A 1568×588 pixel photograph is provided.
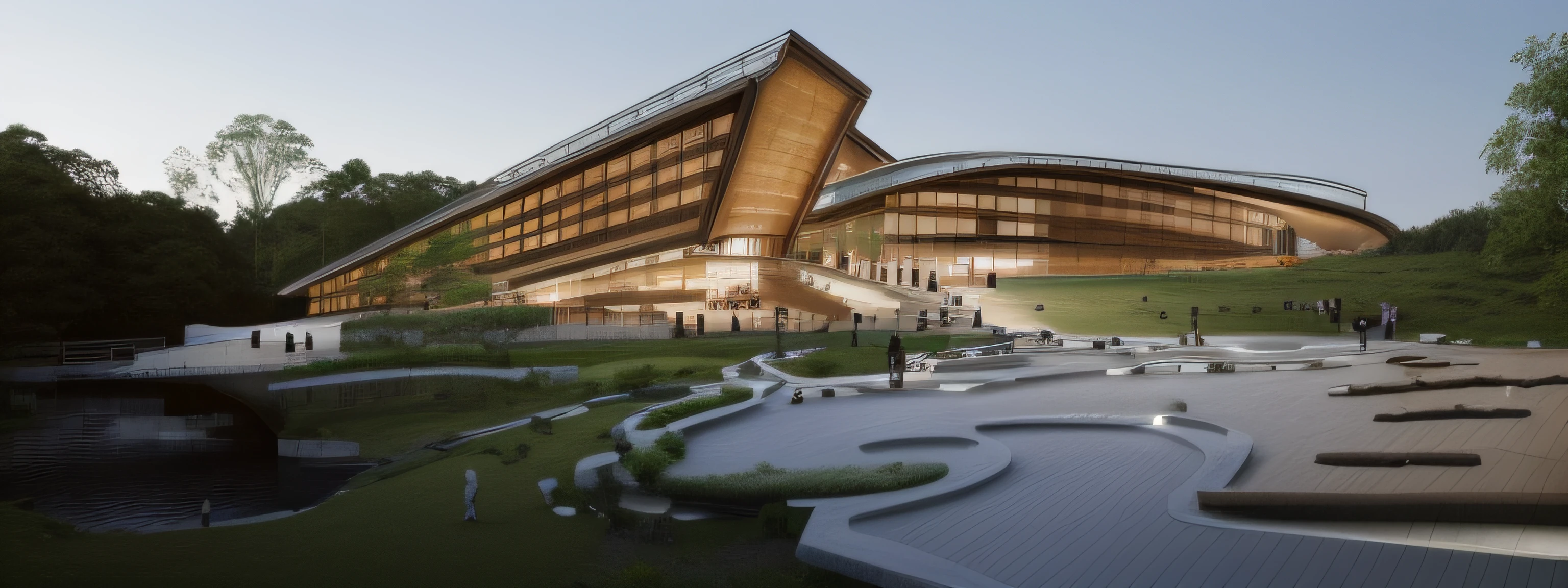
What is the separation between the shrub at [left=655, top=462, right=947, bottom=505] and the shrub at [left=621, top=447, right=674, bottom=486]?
6.0 inches

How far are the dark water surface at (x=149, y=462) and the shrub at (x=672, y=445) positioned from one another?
5.49m

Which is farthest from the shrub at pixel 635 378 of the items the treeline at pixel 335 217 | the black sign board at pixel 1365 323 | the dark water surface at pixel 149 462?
the treeline at pixel 335 217

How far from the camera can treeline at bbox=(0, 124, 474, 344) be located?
1308 cm

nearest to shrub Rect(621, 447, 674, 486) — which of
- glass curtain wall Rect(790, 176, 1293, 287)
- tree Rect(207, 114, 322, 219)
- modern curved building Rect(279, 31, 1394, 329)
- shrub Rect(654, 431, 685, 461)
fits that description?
shrub Rect(654, 431, 685, 461)

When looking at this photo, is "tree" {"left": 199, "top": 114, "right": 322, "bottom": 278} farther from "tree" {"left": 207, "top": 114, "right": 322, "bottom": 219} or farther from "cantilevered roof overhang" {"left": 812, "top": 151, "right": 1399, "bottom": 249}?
"cantilevered roof overhang" {"left": 812, "top": 151, "right": 1399, "bottom": 249}

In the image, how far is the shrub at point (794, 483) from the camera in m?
6.49

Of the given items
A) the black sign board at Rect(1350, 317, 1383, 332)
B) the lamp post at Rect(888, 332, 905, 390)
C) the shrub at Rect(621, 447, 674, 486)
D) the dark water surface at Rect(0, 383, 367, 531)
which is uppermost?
the black sign board at Rect(1350, 317, 1383, 332)

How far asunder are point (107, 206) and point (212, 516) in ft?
34.6

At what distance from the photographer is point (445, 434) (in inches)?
533

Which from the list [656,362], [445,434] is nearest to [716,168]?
[656,362]

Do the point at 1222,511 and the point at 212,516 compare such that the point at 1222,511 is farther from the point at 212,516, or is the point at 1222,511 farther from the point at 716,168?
the point at 716,168

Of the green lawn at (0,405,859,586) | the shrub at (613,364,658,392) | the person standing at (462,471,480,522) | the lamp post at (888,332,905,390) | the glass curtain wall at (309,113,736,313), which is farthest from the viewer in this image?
the glass curtain wall at (309,113,736,313)

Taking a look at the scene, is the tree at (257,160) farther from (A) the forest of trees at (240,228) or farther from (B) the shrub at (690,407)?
(B) the shrub at (690,407)

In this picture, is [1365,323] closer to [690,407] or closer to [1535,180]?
[1535,180]
